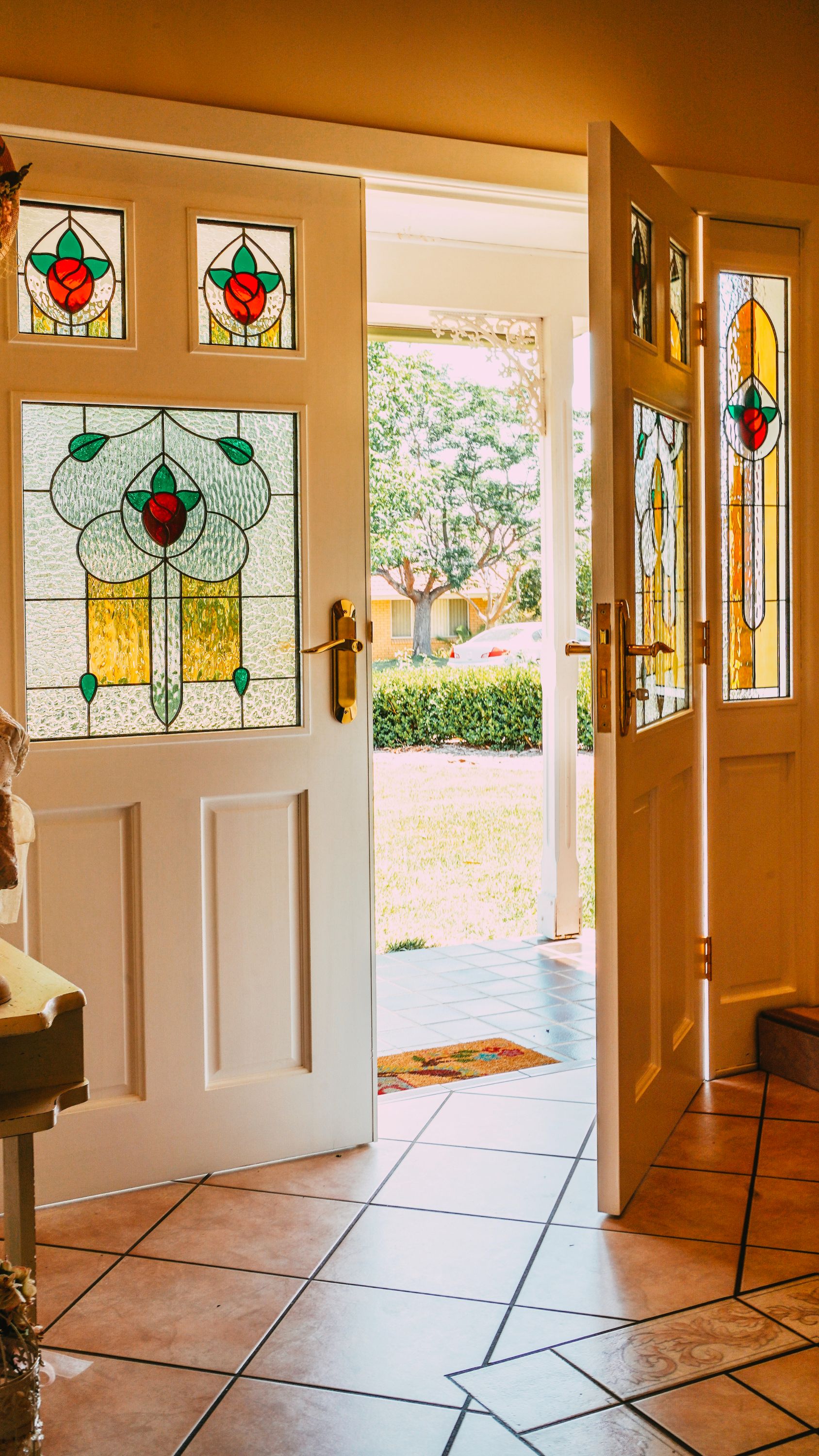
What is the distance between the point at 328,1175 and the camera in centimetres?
272

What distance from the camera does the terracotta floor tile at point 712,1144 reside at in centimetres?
274

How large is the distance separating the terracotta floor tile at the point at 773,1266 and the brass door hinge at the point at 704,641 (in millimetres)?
1440

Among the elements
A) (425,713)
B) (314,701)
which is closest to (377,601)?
(425,713)

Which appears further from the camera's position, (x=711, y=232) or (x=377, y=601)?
(x=377, y=601)

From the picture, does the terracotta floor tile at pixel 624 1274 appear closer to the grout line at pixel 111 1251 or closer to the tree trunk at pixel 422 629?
→ the grout line at pixel 111 1251

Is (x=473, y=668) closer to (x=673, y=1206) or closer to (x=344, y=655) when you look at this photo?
(x=344, y=655)

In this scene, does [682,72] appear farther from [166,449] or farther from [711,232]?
[166,449]

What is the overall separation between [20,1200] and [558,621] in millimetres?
3677

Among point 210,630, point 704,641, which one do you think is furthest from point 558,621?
point 210,630

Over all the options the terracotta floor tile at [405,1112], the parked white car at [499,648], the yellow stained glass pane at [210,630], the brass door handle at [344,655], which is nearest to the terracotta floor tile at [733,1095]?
the terracotta floor tile at [405,1112]

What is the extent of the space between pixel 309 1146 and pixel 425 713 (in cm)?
818

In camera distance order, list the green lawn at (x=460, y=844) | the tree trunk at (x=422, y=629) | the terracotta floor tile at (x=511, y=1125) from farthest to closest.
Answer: the tree trunk at (x=422, y=629), the green lawn at (x=460, y=844), the terracotta floor tile at (x=511, y=1125)

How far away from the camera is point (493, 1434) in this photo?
1801 millimetres

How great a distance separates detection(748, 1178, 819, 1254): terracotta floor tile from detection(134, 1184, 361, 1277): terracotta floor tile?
80 centimetres
